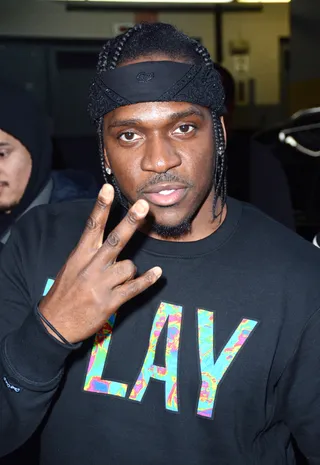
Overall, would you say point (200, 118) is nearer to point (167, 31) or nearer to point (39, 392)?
point (167, 31)

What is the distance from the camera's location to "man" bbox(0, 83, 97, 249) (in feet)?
7.51

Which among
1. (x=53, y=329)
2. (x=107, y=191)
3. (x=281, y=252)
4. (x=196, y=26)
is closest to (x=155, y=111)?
(x=107, y=191)

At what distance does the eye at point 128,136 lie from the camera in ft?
4.71

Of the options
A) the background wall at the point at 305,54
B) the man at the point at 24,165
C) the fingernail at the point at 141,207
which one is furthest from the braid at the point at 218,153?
the background wall at the point at 305,54

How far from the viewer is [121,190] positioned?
1507 millimetres

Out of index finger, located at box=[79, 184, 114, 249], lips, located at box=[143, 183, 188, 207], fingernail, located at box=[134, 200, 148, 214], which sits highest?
fingernail, located at box=[134, 200, 148, 214]

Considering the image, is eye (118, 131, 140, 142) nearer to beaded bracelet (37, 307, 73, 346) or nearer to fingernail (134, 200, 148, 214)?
fingernail (134, 200, 148, 214)

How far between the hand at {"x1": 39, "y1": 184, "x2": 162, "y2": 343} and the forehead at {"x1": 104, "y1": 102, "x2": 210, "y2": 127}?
12.0 inches

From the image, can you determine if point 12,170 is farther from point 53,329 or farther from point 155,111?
point 53,329

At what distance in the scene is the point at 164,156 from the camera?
1.38 m

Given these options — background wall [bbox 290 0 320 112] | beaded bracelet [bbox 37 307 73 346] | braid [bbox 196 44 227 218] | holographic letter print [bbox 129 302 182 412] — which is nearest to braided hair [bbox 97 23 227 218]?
braid [bbox 196 44 227 218]

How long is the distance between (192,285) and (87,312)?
0.34 meters

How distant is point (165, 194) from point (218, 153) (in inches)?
9.9

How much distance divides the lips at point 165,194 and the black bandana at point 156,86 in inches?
8.3
